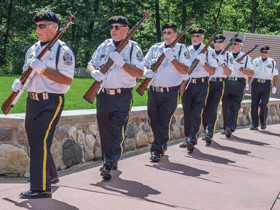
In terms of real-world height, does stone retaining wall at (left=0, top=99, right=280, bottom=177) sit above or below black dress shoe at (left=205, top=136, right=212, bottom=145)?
above

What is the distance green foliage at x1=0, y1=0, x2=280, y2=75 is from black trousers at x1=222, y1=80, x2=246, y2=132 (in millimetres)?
24063

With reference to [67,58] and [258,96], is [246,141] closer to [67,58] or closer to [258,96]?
[258,96]

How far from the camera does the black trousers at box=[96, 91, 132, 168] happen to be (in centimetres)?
698

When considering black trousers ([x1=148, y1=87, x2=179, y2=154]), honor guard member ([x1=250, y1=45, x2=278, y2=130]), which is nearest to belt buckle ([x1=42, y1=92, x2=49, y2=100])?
black trousers ([x1=148, y1=87, x2=179, y2=154])

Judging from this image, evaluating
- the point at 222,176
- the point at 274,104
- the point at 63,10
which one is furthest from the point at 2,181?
the point at 63,10

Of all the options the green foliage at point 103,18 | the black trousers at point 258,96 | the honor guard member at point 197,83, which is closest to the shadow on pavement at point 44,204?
the honor guard member at point 197,83

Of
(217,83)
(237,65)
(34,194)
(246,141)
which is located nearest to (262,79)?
(237,65)

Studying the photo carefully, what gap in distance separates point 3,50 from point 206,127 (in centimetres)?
3029

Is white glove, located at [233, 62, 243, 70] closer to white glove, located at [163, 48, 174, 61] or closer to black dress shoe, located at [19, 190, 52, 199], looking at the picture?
white glove, located at [163, 48, 174, 61]

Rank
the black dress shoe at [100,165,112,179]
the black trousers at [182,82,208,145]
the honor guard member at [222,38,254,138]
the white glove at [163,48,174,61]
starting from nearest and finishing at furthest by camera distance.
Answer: the black dress shoe at [100,165,112,179]
the white glove at [163,48,174,61]
the black trousers at [182,82,208,145]
the honor guard member at [222,38,254,138]

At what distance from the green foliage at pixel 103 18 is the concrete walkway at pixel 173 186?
27926mm

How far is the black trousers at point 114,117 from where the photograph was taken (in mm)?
6984

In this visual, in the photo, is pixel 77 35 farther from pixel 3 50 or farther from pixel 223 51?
pixel 223 51

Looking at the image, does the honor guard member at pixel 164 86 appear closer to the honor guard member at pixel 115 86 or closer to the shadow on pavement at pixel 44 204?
the honor guard member at pixel 115 86
